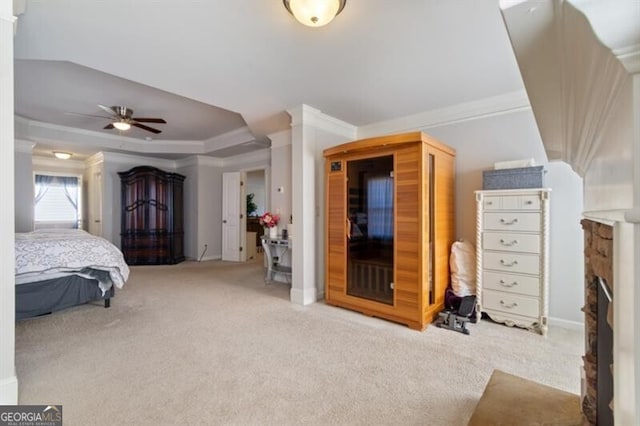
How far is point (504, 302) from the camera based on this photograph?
110 inches

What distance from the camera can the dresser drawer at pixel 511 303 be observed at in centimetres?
266

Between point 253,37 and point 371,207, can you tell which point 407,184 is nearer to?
point 371,207

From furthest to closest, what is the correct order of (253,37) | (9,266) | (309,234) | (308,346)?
(309,234) → (308,346) → (253,37) → (9,266)

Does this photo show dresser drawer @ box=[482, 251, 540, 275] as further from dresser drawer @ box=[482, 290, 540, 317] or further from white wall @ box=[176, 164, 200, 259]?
white wall @ box=[176, 164, 200, 259]

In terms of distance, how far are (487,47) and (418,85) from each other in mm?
738

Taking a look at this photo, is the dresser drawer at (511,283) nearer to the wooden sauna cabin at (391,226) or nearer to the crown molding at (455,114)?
the wooden sauna cabin at (391,226)

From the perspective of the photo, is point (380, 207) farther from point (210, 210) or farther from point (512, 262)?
point (210, 210)

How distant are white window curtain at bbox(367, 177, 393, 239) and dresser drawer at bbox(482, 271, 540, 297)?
3.43 ft

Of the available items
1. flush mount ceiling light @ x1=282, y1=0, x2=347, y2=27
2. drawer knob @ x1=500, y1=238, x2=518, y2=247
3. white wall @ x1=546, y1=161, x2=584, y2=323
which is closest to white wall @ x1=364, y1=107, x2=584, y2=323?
white wall @ x1=546, y1=161, x2=584, y2=323

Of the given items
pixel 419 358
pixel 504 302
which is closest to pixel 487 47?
pixel 504 302

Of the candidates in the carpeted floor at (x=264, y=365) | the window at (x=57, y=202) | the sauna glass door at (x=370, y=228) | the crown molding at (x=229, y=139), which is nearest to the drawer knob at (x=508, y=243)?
the carpeted floor at (x=264, y=365)

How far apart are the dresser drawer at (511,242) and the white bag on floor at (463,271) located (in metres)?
0.23

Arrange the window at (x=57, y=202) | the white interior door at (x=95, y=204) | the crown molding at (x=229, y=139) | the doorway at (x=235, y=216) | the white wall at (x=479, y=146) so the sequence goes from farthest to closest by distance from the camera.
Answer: the window at (x=57, y=202) → the doorway at (x=235, y=216) → the white interior door at (x=95, y=204) → the crown molding at (x=229, y=139) → the white wall at (x=479, y=146)

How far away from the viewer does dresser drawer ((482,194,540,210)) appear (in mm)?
2673
